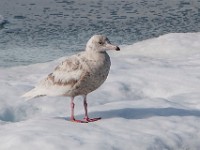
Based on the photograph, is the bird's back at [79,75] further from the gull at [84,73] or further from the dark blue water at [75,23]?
the dark blue water at [75,23]

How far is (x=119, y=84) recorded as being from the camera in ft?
36.0

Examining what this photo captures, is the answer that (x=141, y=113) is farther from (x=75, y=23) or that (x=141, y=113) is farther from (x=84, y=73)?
(x=75, y=23)

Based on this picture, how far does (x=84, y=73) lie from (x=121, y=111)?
0.90m

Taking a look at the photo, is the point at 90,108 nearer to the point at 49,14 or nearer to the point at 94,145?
the point at 94,145

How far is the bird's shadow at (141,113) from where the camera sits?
8.30 m

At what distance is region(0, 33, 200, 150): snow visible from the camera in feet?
23.0

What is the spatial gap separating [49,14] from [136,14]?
3.60 m

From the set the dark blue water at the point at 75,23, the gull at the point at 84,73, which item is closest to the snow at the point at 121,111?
the gull at the point at 84,73

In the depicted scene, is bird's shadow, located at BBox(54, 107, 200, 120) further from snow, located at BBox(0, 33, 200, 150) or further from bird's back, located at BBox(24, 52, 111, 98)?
bird's back, located at BBox(24, 52, 111, 98)

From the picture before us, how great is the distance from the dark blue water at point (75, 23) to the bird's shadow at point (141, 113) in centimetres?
814

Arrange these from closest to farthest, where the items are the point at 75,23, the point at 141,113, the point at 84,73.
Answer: the point at 84,73 → the point at 141,113 → the point at 75,23

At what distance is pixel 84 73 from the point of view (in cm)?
792

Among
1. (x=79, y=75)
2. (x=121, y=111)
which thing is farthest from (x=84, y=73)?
(x=121, y=111)

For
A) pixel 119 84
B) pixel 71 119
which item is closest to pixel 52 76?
pixel 71 119
